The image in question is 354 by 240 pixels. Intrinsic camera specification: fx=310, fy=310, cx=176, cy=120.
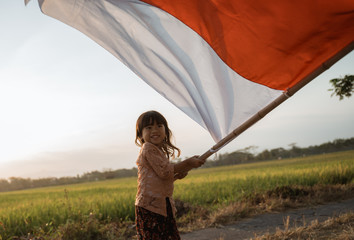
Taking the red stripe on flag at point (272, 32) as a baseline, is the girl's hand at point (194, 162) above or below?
below

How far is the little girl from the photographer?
2.22m

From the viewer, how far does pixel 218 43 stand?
2146mm

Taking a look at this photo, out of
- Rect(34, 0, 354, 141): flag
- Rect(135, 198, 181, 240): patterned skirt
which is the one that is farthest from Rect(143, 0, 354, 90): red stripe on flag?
Rect(135, 198, 181, 240): patterned skirt

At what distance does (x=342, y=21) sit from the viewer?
1.81m

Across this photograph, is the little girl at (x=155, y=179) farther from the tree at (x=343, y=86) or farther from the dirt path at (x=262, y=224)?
the tree at (x=343, y=86)

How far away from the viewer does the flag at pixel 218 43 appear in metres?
1.88

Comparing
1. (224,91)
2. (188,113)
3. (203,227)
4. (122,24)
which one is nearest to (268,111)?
(224,91)

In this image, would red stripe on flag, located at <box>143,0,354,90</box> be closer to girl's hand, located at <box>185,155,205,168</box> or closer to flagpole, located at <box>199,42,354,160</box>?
flagpole, located at <box>199,42,354,160</box>

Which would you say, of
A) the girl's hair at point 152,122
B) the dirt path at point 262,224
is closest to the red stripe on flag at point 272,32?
the girl's hair at point 152,122

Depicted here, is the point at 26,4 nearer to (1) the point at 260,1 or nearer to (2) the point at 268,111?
(1) the point at 260,1

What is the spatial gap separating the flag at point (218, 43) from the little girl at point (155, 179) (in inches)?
11.0

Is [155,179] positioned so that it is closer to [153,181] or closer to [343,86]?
[153,181]

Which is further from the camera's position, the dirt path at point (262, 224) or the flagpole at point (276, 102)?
the dirt path at point (262, 224)

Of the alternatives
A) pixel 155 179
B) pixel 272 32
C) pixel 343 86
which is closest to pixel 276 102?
pixel 272 32
